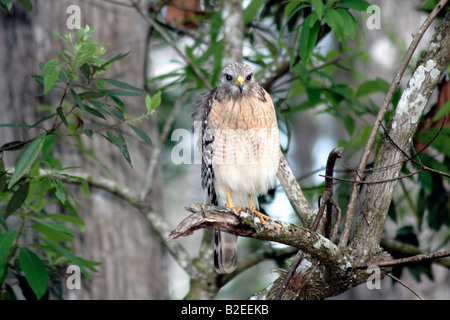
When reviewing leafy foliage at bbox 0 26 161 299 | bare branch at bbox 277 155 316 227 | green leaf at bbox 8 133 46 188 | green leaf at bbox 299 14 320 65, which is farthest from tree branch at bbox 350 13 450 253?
green leaf at bbox 8 133 46 188

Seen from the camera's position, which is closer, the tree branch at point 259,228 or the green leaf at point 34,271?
the tree branch at point 259,228

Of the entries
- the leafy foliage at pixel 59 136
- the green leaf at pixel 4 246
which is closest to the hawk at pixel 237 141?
the leafy foliage at pixel 59 136

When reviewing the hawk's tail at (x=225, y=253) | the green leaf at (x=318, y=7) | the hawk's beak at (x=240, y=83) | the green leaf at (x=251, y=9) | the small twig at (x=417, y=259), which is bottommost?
the small twig at (x=417, y=259)

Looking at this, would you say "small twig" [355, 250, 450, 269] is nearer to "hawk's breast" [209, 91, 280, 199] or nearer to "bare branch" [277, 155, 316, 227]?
"bare branch" [277, 155, 316, 227]

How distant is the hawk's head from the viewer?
3.45 m

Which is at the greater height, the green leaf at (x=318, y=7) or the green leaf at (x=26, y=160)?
the green leaf at (x=318, y=7)

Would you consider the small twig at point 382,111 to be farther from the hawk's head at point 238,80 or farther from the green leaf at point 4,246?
the green leaf at point 4,246

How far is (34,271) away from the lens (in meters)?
3.11

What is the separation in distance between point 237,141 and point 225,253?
0.81 metres

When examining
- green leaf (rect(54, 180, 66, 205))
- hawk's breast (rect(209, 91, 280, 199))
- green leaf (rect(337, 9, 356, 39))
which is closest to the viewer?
green leaf (rect(54, 180, 66, 205))

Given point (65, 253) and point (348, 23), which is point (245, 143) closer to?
point (348, 23)

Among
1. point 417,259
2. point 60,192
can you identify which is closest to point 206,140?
point 60,192

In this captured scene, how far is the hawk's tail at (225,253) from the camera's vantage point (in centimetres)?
362
